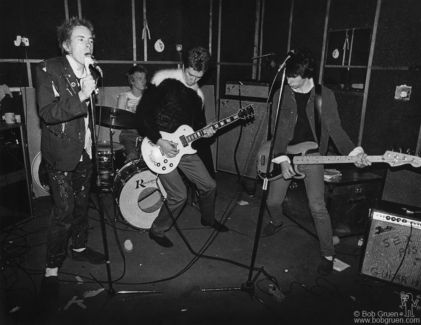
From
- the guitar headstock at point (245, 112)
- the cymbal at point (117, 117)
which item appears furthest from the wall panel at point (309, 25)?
the cymbal at point (117, 117)

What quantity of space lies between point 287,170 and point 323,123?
21.1 inches

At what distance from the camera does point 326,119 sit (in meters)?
3.06

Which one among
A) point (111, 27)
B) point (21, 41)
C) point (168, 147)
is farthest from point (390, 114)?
point (21, 41)

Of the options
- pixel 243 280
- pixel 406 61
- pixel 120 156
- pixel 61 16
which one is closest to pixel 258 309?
pixel 243 280

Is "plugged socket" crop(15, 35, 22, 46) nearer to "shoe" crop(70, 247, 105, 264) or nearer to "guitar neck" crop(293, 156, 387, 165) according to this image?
"shoe" crop(70, 247, 105, 264)

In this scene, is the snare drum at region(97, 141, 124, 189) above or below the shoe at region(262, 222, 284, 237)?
above

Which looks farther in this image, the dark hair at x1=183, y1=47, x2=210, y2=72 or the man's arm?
the dark hair at x1=183, y1=47, x2=210, y2=72

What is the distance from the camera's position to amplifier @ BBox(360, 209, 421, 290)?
268 cm

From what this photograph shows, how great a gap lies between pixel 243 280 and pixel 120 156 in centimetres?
207

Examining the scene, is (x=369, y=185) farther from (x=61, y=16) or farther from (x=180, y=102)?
(x=61, y=16)

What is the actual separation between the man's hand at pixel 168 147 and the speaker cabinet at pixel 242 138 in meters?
1.88

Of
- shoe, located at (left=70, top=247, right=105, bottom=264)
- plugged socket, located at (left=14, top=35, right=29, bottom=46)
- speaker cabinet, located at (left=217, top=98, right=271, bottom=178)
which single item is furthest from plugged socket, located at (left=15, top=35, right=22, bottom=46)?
speaker cabinet, located at (left=217, top=98, right=271, bottom=178)

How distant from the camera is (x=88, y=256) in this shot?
3182 millimetres

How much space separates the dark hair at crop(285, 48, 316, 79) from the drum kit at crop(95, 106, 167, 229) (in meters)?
1.72
